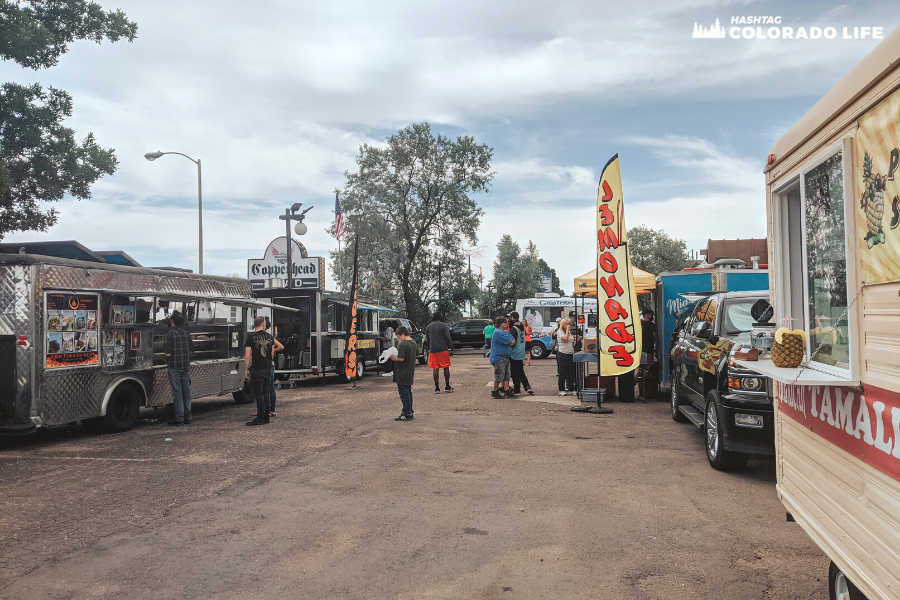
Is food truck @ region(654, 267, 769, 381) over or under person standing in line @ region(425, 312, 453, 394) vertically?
over

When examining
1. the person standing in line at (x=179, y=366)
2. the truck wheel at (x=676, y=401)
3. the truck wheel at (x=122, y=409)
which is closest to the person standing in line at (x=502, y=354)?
the truck wheel at (x=676, y=401)

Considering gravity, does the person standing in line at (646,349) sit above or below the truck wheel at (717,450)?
above

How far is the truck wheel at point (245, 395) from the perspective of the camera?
13.8 metres

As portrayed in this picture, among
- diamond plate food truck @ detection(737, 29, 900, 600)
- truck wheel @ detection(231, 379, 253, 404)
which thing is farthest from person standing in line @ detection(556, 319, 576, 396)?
diamond plate food truck @ detection(737, 29, 900, 600)

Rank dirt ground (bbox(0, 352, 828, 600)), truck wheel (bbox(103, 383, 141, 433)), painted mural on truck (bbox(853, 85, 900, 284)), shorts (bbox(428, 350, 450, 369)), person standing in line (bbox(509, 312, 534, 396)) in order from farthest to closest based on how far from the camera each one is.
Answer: shorts (bbox(428, 350, 450, 369))
person standing in line (bbox(509, 312, 534, 396))
truck wheel (bbox(103, 383, 141, 433))
dirt ground (bbox(0, 352, 828, 600))
painted mural on truck (bbox(853, 85, 900, 284))

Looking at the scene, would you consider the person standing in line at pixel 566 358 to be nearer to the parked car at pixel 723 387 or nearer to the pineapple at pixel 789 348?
the parked car at pixel 723 387

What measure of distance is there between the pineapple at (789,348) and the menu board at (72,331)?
8.97m

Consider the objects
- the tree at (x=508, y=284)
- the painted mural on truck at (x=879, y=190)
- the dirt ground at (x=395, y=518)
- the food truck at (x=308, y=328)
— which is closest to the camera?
the painted mural on truck at (x=879, y=190)

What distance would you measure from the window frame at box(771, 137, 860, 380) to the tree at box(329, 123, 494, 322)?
102 ft

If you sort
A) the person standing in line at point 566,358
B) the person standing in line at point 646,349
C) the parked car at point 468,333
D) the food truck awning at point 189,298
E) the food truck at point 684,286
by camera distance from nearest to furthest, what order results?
the food truck awning at point 189,298, the food truck at point 684,286, the person standing in line at point 646,349, the person standing in line at point 566,358, the parked car at point 468,333

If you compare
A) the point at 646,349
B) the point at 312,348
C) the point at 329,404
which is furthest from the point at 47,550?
the point at 312,348

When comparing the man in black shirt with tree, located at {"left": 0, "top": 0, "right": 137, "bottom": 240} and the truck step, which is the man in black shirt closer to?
the truck step

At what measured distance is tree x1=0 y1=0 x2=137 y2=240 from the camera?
57.5 feet

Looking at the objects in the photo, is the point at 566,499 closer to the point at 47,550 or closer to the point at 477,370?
the point at 47,550
